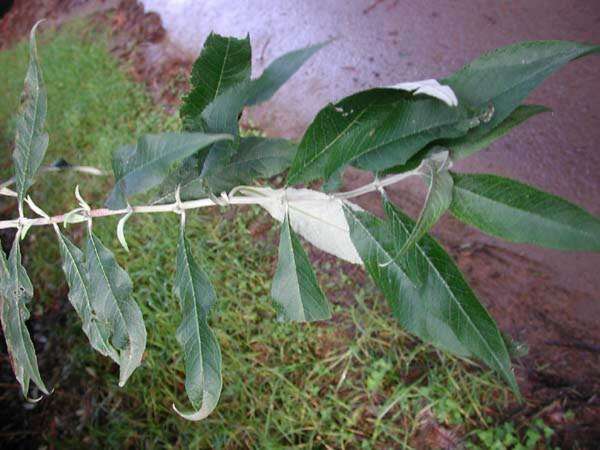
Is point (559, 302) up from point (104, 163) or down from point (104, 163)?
down

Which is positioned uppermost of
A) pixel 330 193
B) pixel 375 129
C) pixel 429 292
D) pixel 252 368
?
pixel 375 129

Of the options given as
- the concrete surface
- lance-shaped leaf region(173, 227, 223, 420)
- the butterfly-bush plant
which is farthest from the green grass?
lance-shaped leaf region(173, 227, 223, 420)

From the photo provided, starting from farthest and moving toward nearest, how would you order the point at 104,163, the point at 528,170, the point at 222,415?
the point at 104,163 → the point at 222,415 → the point at 528,170

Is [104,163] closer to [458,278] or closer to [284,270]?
[284,270]

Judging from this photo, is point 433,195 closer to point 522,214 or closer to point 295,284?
point 522,214

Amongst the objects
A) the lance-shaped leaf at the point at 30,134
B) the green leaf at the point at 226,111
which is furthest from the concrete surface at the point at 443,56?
the lance-shaped leaf at the point at 30,134

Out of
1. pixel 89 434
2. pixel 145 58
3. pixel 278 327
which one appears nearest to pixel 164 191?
pixel 278 327

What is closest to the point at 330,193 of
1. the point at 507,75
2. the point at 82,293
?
the point at 507,75
